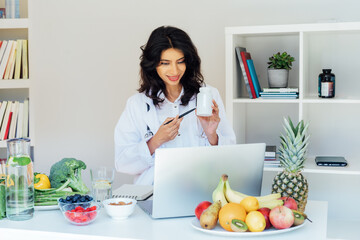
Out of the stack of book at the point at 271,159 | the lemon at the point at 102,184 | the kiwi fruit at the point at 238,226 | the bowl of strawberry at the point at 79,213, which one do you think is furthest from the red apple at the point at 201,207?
the stack of book at the point at 271,159

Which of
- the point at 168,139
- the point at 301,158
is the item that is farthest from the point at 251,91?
the point at 301,158

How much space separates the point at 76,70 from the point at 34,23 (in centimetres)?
53

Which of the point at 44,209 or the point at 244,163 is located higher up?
the point at 244,163

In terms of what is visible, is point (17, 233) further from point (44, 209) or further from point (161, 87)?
point (161, 87)

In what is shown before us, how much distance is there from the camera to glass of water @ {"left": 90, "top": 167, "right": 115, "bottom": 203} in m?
2.09

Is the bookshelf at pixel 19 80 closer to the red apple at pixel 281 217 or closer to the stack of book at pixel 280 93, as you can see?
the stack of book at pixel 280 93

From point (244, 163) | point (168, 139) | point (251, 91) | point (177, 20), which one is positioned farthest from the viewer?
point (177, 20)

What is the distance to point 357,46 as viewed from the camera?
3.53m

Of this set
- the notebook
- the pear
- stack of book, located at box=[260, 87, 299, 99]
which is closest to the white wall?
stack of book, located at box=[260, 87, 299, 99]

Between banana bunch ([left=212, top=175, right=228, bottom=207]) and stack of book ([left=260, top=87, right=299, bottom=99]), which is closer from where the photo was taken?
banana bunch ([left=212, top=175, right=228, bottom=207])

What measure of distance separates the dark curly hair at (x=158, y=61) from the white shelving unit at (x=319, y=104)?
579mm

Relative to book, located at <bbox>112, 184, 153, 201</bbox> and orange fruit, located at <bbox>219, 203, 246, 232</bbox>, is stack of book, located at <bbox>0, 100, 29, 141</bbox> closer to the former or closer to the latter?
Result: book, located at <bbox>112, 184, 153, 201</bbox>

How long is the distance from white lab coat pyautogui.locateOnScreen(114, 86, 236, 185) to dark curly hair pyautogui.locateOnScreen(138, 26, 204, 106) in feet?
0.19

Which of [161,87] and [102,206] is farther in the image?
[161,87]
